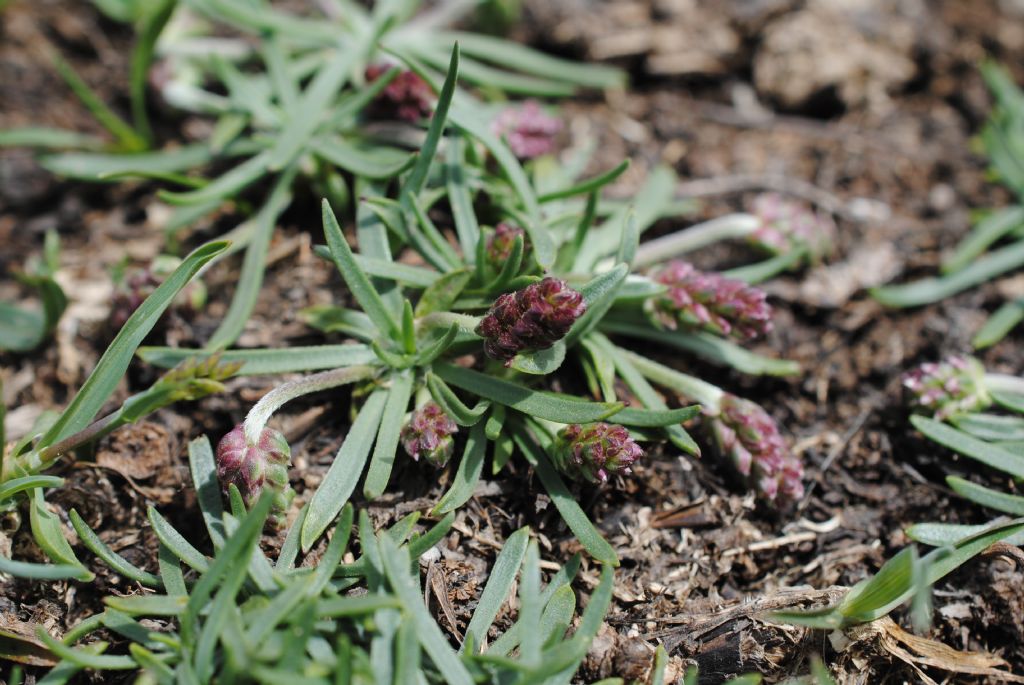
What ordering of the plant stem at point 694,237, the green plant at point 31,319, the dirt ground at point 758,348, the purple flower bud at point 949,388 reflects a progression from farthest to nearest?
1. the plant stem at point 694,237
2. the green plant at point 31,319
3. the purple flower bud at point 949,388
4. the dirt ground at point 758,348

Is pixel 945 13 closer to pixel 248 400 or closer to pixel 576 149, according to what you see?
pixel 576 149

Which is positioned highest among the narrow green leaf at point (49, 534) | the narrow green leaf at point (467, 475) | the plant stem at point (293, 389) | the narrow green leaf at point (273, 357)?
the narrow green leaf at point (273, 357)

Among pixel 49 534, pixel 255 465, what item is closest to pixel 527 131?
pixel 255 465

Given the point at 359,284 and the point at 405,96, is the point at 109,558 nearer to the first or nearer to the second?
the point at 359,284

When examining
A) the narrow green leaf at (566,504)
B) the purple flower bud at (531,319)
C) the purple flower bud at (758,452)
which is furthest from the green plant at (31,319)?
the purple flower bud at (758,452)

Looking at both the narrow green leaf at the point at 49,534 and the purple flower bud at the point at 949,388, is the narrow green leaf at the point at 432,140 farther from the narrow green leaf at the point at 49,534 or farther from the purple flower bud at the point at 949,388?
the purple flower bud at the point at 949,388

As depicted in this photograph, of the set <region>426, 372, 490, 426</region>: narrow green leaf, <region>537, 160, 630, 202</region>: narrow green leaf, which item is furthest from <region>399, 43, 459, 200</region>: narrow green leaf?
<region>426, 372, 490, 426</region>: narrow green leaf
